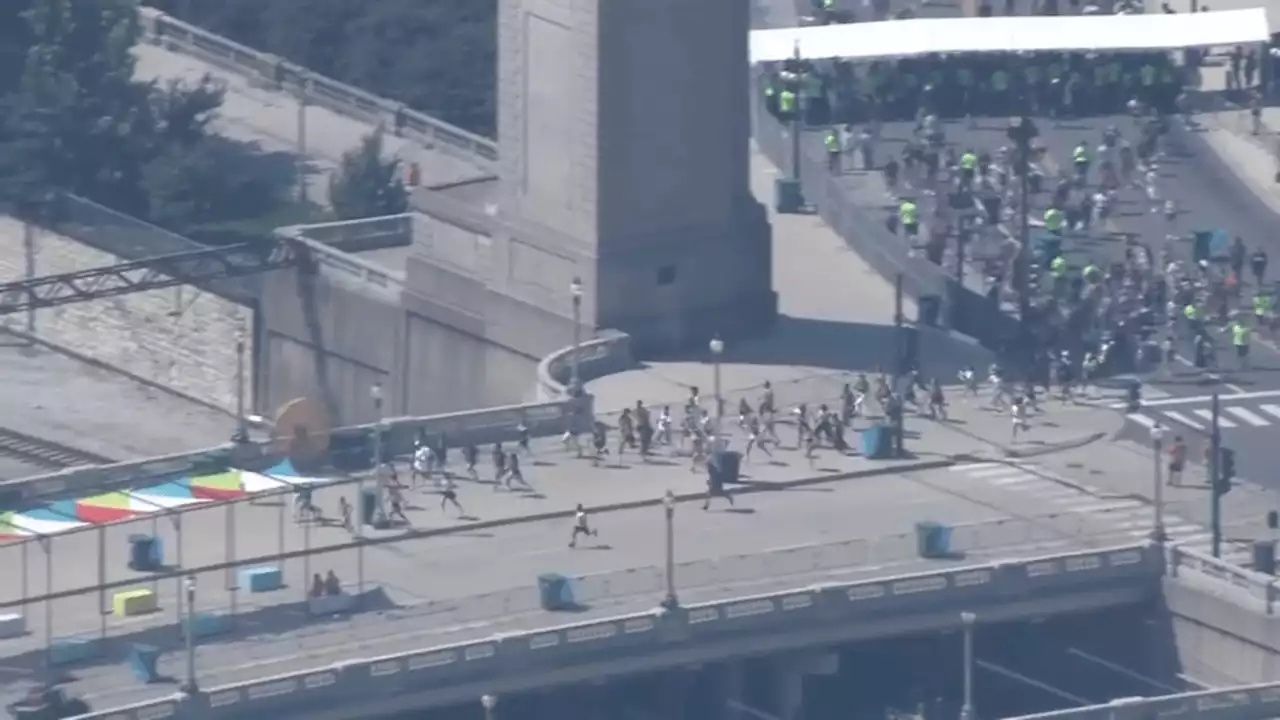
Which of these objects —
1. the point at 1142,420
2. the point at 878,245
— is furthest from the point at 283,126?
the point at 1142,420

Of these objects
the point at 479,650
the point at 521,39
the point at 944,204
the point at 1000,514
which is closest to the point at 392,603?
the point at 479,650

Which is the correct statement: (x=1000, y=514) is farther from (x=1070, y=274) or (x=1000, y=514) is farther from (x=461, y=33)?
(x=461, y=33)

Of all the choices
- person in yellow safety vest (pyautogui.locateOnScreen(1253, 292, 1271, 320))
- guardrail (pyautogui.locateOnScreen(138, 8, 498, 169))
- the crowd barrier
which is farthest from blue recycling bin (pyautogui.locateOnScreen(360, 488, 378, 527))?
guardrail (pyautogui.locateOnScreen(138, 8, 498, 169))

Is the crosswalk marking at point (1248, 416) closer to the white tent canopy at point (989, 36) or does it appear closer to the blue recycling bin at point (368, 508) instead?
the white tent canopy at point (989, 36)

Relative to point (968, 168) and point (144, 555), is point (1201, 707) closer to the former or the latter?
point (144, 555)

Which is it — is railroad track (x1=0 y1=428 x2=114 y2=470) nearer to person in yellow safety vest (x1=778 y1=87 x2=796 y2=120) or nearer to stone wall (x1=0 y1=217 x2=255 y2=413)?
stone wall (x1=0 y1=217 x2=255 y2=413)

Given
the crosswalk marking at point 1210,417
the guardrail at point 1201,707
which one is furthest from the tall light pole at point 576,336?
the guardrail at point 1201,707
